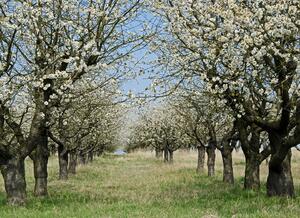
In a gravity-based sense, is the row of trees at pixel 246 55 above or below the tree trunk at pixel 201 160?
above

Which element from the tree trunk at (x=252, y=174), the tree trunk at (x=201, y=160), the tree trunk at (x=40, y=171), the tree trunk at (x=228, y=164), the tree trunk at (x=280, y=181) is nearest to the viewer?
the tree trunk at (x=280, y=181)

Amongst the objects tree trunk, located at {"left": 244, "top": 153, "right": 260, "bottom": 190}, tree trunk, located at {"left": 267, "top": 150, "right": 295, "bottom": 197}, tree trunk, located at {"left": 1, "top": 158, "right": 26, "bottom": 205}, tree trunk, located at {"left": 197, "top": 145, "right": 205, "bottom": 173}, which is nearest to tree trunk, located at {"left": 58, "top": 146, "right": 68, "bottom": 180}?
tree trunk, located at {"left": 197, "top": 145, "right": 205, "bottom": 173}

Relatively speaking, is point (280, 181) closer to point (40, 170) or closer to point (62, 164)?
point (40, 170)

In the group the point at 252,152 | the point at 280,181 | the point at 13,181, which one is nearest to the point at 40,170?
the point at 13,181

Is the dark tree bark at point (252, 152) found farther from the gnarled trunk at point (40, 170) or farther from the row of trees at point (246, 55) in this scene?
the gnarled trunk at point (40, 170)

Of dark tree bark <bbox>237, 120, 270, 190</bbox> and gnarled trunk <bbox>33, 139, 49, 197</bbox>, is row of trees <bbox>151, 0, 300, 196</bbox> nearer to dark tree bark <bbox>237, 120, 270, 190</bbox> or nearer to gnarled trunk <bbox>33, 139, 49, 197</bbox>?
dark tree bark <bbox>237, 120, 270, 190</bbox>

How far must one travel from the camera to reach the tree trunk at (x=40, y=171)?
58.3 ft

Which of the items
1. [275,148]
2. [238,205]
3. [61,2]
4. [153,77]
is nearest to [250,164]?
[275,148]

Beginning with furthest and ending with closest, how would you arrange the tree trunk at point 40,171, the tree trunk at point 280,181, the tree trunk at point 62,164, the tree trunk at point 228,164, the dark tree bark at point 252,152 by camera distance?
→ the tree trunk at point 62,164 < the tree trunk at point 228,164 < the dark tree bark at point 252,152 < the tree trunk at point 40,171 < the tree trunk at point 280,181

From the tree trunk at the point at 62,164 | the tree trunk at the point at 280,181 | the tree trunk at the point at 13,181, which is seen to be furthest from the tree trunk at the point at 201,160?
the tree trunk at the point at 13,181

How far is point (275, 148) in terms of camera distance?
608 inches

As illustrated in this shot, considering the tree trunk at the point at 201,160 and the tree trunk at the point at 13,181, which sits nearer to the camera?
the tree trunk at the point at 13,181

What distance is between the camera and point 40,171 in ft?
59.2

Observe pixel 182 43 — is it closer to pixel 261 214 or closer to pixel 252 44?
pixel 252 44
